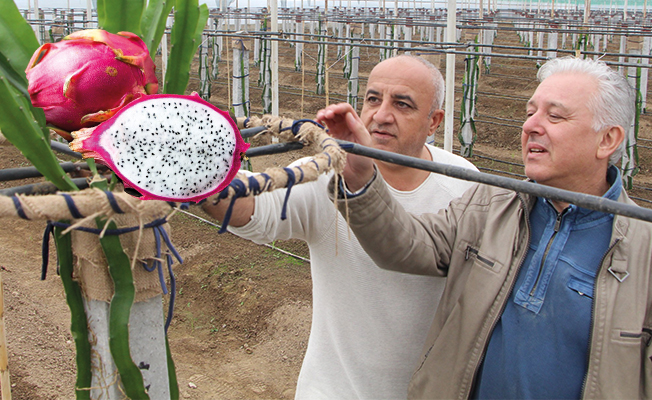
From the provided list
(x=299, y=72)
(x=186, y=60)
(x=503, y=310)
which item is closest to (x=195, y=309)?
(x=503, y=310)

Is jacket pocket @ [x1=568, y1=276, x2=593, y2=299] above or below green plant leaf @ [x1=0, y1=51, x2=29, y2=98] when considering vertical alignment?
below

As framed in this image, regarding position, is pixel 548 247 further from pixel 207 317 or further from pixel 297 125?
pixel 207 317

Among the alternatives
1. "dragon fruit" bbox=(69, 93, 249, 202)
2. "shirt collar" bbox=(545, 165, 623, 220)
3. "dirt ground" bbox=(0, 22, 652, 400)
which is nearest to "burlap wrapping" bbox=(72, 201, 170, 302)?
"dragon fruit" bbox=(69, 93, 249, 202)

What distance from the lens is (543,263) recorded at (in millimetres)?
1266

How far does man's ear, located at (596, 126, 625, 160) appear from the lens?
1.33m

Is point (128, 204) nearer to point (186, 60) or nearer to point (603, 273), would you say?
point (186, 60)

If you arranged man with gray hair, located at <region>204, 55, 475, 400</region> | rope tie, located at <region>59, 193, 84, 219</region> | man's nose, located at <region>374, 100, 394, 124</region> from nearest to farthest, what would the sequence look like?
rope tie, located at <region>59, 193, 84, 219</region>, man with gray hair, located at <region>204, 55, 475, 400</region>, man's nose, located at <region>374, 100, 394, 124</region>

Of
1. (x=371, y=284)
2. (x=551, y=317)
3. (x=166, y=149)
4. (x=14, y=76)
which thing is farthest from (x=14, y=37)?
(x=551, y=317)

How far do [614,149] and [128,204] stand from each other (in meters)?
1.14

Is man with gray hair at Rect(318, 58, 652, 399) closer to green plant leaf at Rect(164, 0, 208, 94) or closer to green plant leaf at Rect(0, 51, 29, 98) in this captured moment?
green plant leaf at Rect(164, 0, 208, 94)

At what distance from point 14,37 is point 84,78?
0.50ft

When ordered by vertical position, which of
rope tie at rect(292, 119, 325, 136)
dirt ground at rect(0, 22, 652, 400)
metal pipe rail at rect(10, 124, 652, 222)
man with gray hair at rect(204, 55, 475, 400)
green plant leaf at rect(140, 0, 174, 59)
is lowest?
dirt ground at rect(0, 22, 652, 400)

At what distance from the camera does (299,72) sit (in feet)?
45.8

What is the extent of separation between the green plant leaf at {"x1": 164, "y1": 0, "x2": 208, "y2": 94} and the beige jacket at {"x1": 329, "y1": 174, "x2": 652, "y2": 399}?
417mm
